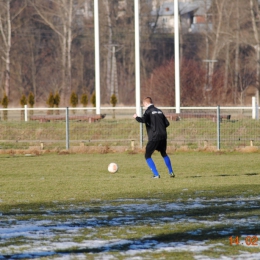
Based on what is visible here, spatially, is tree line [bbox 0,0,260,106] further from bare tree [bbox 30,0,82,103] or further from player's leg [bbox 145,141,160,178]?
player's leg [bbox 145,141,160,178]

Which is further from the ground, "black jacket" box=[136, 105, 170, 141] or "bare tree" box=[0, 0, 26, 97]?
"bare tree" box=[0, 0, 26, 97]

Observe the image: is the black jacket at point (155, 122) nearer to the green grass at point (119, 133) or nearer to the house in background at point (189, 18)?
the green grass at point (119, 133)

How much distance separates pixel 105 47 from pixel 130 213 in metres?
61.3

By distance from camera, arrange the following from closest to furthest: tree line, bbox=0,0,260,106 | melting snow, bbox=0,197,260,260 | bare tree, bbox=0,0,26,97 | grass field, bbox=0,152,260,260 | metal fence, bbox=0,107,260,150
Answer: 1. melting snow, bbox=0,197,260,260
2. grass field, bbox=0,152,260,260
3. metal fence, bbox=0,107,260,150
4. bare tree, bbox=0,0,26,97
5. tree line, bbox=0,0,260,106

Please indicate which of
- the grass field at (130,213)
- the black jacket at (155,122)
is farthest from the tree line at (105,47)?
the black jacket at (155,122)

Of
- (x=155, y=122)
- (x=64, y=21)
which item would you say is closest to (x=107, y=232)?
(x=155, y=122)

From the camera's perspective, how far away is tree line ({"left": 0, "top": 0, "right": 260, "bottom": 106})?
6275 cm

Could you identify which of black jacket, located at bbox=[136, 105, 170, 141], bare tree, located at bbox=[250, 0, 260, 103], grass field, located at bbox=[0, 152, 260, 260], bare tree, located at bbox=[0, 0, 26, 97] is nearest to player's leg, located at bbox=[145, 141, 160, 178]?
black jacket, located at bbox=[136, 105, 170, 141]

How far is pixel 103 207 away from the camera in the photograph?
1228 cm

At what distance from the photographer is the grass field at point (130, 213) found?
8.60 metres

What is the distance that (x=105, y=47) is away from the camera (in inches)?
2842

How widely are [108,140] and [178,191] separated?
14101mm

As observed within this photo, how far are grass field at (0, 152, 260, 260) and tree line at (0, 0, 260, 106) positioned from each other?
36537mm

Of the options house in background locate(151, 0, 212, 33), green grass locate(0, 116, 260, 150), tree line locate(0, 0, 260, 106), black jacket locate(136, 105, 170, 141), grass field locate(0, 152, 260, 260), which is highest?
house in background locate(151, 0, 212, 33)
